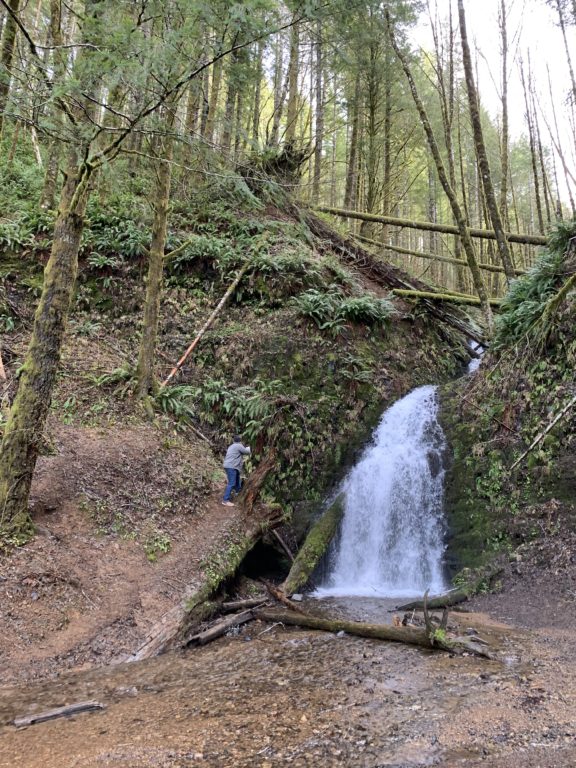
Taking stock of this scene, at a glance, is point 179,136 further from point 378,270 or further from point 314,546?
point 378,270

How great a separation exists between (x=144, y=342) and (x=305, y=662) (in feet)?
23.3

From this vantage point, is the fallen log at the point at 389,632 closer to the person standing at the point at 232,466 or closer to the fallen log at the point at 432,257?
the person standing at the point at 232,466

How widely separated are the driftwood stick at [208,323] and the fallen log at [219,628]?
218 inches

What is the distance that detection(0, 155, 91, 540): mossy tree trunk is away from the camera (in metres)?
6.03

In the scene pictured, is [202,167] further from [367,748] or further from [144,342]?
[367,748]

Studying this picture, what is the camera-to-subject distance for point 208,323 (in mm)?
12602

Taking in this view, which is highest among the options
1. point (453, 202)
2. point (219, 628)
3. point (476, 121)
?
point (476, 121)

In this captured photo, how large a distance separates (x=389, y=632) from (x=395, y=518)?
410 cm

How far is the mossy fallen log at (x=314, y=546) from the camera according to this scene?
8320mm

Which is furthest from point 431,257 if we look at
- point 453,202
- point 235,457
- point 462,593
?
point 462,593

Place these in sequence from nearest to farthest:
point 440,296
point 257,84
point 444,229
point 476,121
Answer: point 476,121, point 257,84, point 440,296, point 444,229

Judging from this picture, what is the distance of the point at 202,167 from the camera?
6980mm

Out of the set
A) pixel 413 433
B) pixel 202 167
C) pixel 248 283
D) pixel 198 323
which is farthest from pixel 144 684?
pixel 248 283

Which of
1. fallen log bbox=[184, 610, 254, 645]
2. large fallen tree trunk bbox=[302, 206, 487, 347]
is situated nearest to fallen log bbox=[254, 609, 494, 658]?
fallen log bbox=[184, 610, 254, 645]
